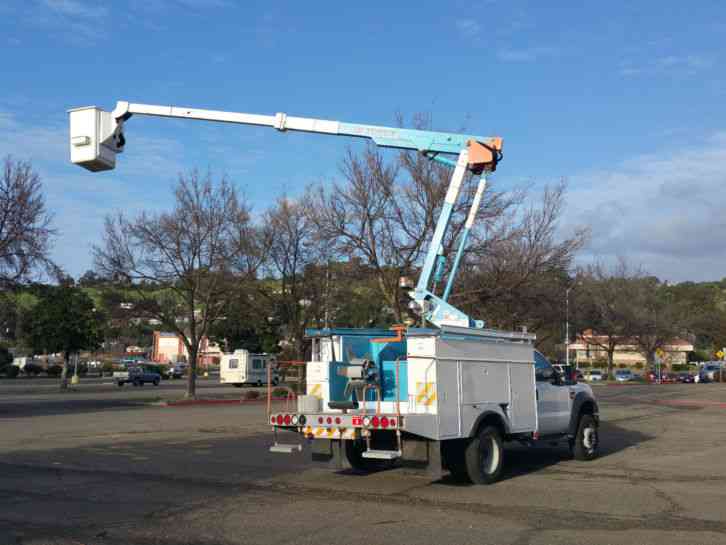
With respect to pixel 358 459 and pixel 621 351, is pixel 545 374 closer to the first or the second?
pixel 358 459

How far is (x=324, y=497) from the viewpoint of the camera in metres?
10.6

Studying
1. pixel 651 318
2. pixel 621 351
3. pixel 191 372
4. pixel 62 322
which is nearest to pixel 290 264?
pixel 191 372

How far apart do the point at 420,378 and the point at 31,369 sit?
244ft

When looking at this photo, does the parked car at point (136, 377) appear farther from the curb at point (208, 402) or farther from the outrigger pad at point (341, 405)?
the outrigger pad at point (341, 405)

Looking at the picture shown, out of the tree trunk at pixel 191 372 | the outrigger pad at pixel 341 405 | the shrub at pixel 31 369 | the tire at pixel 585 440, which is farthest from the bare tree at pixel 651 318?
the outrigger pad at pixel 341 405

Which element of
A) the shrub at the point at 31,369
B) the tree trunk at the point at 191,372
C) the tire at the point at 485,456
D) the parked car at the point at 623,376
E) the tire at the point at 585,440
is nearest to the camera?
the tire at the point at 485,456

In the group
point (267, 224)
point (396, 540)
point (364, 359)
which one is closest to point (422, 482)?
point (364, 359)

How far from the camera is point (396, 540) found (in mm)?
8039

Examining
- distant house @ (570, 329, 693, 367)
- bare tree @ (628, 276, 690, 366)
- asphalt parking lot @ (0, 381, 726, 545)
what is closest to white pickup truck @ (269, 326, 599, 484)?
asphalt parking lot @ (0, 381, 726, 545)

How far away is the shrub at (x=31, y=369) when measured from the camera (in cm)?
7694

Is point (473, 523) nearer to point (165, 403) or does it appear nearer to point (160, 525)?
point (160, 525)

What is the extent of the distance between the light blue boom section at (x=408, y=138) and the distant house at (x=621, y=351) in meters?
57.7

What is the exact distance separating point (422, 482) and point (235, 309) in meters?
25.6

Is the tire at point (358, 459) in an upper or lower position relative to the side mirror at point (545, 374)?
lower
